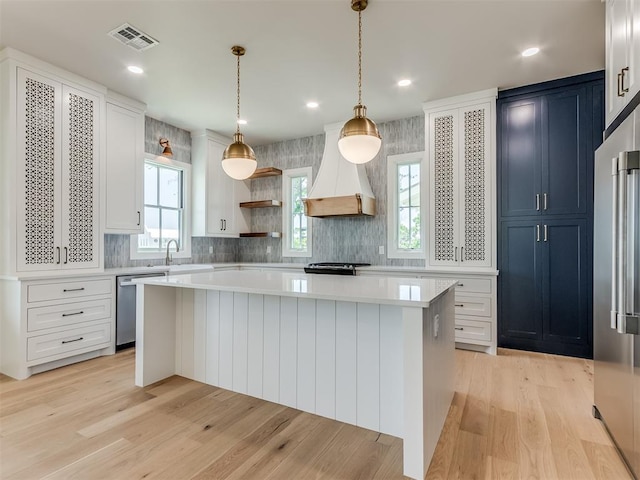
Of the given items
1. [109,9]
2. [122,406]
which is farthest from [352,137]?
[122,406]

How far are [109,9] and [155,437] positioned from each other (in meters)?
2.90

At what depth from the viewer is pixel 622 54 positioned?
1.93m

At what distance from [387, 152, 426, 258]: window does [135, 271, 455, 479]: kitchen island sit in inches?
86.8

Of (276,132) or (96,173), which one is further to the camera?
(276,132)

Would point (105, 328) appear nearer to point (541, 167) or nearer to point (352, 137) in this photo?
point (352, 137)

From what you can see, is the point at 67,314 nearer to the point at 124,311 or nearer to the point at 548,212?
the point at 124,311

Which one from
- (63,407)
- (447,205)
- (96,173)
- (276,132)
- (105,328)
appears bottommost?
(63,407)

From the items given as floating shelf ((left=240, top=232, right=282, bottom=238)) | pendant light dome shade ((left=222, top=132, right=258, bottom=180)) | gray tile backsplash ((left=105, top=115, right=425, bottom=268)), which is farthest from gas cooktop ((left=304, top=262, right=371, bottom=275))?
pendant light dome shade ((left=222, top=132, right=258, bottom=180))

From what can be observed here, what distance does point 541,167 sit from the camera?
3.55 meters

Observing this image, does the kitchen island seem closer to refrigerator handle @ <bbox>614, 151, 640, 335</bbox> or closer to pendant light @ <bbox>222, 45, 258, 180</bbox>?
refrigerator handle @ <bbox>614, 151, 640, 335</bbox>

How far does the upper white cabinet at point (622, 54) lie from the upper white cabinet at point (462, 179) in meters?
1.56

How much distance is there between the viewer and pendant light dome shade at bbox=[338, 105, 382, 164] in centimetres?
216

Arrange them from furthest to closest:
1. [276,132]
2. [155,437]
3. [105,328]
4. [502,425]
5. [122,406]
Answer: [276,132]
[105,328]
[122,406]
[502,425]
[155,437]

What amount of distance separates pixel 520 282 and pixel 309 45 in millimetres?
3157
